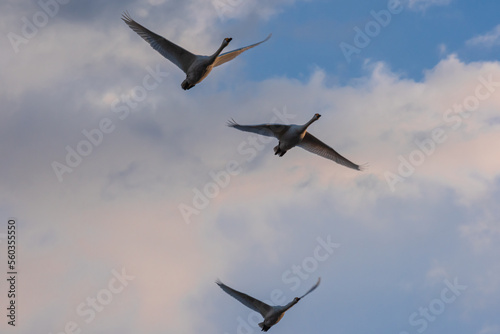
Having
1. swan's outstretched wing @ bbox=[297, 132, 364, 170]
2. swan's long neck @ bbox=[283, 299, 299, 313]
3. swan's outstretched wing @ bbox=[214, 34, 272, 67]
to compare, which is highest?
swan's outstretched wing @ bbox=[214, 34, 272, 67]

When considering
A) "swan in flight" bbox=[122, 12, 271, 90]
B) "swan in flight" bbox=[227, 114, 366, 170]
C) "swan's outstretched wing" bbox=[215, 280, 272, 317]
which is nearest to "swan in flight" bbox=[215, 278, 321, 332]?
"swan's outstretched wing" bbox=[215, 280, 272, 317]

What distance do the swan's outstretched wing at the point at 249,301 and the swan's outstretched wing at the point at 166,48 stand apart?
15513 mm

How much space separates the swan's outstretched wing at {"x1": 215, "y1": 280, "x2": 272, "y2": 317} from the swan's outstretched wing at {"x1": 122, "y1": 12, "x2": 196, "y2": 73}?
15513 mm

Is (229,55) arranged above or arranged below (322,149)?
above

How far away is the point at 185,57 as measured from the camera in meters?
60.2

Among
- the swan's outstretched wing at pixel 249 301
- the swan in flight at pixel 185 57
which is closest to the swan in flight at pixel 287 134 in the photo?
the swan in flight at pixel 185 57

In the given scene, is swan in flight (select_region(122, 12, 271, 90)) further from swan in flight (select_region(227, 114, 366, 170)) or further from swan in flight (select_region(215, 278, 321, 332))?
swan in flight (select_region(215, 278, 321, 332))

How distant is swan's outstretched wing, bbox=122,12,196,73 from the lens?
59969mm

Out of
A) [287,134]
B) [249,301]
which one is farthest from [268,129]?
[249,301]

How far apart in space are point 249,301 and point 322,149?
1319cm

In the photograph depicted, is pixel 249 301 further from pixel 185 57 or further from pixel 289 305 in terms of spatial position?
pixel 185 57

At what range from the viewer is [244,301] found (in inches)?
2215

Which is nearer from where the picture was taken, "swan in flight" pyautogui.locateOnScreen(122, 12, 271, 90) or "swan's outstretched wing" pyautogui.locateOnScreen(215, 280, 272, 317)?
"swan's outstretched wing" pyautogui.locateOnScreen(215, 280, 272, 317)

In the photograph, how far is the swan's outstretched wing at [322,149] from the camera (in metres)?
62.7
